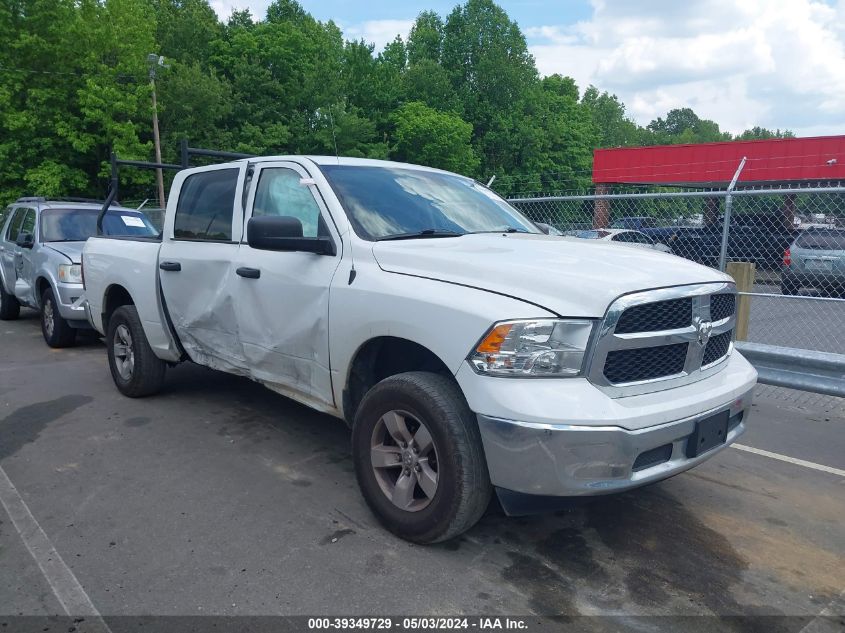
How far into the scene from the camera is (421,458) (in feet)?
10.8

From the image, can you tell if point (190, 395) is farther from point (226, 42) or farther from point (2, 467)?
point (226, 42)

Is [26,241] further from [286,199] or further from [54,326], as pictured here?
[286,199]

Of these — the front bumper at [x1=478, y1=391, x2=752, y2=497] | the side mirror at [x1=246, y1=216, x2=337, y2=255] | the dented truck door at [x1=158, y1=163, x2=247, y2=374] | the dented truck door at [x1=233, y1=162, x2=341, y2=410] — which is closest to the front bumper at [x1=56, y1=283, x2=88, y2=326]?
the dented truck door at [x1=158, y1=163, x2=247, y2=374]

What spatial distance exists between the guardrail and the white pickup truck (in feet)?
6.91

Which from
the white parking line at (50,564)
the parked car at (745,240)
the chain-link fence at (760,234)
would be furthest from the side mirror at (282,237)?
the parked car at (745,240)

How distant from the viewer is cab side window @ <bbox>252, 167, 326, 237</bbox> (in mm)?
4145

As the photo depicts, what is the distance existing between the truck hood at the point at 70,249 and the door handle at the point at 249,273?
474 cm

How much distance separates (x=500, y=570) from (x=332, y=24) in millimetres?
66990

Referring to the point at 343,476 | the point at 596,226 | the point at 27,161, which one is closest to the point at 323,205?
the point at 343,476

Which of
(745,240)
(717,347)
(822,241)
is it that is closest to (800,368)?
(717,347)

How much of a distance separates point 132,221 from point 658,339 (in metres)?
8.46

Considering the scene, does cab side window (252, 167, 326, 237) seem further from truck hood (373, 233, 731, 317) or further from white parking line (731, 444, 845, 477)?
white parking line (731, 444, 845, 477)

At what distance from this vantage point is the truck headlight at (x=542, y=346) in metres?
2.90

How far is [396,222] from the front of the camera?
157 inches
